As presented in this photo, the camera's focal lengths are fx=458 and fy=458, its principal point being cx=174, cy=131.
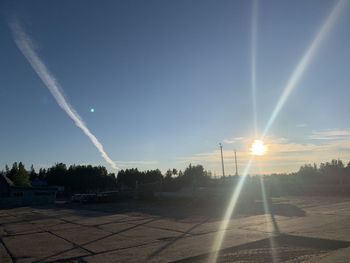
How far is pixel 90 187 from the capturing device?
145250mm

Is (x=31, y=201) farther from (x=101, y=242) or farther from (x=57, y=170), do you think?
(x=57, y=170)

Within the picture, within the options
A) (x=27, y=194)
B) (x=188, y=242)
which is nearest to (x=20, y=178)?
(x=27, y=194)

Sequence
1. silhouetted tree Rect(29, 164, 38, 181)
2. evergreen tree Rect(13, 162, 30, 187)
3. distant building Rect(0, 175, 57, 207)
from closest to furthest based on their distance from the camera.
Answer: distant building Rect(0, 175, 57, 207), evergreen tree Rect(13, 162, 30, 187), silhouetted tree Rect(29, 164, 38, 181)

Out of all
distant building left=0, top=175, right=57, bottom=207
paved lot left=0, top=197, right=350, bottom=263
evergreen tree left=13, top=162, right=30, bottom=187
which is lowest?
paved lot left=0, top=197, right=350, bottom=263

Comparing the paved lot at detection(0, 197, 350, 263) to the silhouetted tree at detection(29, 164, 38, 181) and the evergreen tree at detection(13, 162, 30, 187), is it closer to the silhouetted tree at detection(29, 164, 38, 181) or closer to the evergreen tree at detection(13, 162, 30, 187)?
the evergreen tree at detection(13, 162, 30, 187)

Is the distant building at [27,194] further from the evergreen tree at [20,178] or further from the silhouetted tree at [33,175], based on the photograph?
the silhouetted tree at [33,175]

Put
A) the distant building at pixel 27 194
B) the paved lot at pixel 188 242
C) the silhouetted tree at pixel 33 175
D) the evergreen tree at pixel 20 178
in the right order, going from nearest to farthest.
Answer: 1. the paved lot at pixel 188 242
2. the distant building at pixel 27 194
3. the evergreen tree at pixel 20 178
4. the silhouetted tree at pixel 33 175

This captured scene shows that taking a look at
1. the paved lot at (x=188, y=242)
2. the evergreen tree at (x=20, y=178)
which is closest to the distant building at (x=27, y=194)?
the evergreen tree at (x=20, y=178)

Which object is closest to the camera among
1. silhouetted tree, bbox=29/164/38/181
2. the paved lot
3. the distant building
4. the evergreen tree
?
the paved lot

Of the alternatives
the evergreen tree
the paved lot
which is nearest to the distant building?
the evergreen tree

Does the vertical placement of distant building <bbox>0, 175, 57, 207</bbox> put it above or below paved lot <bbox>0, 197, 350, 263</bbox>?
above

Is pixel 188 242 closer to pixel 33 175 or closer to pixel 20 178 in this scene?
pixel 20 178

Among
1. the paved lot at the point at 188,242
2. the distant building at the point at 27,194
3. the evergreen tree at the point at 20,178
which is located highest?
the evergreen tree at the point at 20,178

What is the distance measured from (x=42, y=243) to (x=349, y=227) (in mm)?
11353
